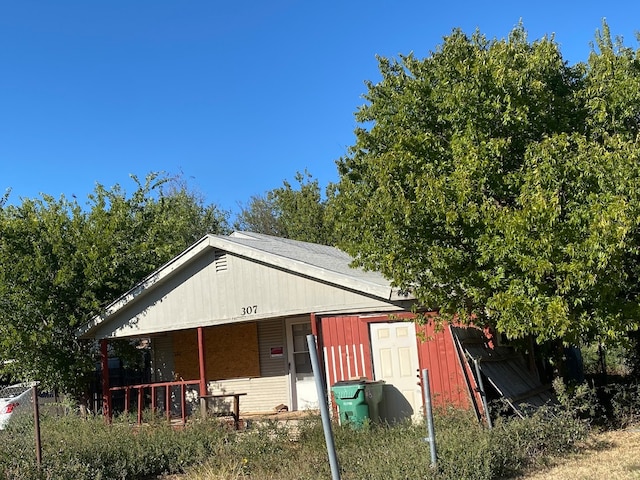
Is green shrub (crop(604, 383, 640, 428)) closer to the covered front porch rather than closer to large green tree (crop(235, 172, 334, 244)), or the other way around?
the covered front porch

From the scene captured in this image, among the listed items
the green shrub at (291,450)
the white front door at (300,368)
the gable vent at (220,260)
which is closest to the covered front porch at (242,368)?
the white front door at (300,368)

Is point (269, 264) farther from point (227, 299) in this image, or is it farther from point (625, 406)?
point (625, 406)

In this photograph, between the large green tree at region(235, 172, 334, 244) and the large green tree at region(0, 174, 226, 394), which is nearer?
the large green tree at region(0, 174, 226, 394)

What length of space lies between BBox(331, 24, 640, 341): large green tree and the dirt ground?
1.53m

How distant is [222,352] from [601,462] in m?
10.0

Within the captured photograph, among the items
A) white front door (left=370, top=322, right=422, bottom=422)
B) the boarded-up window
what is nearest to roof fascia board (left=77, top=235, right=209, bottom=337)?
the boarded-up window

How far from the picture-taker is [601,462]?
317 inches

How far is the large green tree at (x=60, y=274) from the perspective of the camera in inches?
535

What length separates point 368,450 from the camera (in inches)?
324

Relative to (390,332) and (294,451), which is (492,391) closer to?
(390,332)

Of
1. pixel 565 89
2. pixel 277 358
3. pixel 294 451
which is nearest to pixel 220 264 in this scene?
pixel 277 358

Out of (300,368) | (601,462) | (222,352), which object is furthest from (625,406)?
(222,352)

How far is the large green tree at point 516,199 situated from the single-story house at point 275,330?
0.87 m

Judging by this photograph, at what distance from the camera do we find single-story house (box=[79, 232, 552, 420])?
36.9ft
